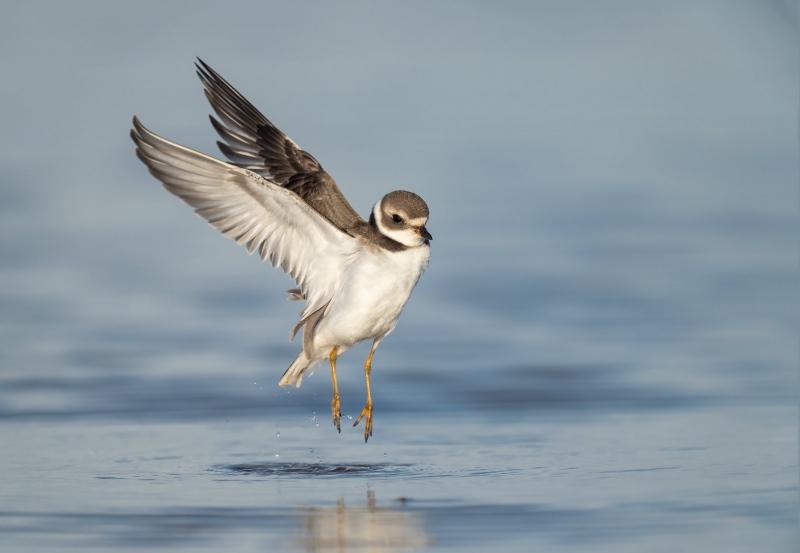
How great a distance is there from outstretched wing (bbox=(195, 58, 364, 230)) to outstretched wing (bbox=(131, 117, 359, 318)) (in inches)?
40.6

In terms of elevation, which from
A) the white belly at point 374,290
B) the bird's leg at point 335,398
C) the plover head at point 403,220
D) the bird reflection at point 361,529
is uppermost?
the plover head at point 403,220

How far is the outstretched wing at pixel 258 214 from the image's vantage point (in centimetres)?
965

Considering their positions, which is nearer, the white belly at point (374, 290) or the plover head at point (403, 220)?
the white belly at point (374, 290)

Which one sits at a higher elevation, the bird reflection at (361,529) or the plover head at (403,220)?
the plover head at (403,220)

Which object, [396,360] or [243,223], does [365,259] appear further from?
[396,360]

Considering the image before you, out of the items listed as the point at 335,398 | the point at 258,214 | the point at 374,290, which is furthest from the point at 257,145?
the point at 335,398

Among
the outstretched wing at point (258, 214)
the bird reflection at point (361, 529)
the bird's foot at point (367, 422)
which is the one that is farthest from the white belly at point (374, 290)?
the bird reflection at point (361, 529)

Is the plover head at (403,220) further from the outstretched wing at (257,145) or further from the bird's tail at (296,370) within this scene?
the bird's tail at (296,370)

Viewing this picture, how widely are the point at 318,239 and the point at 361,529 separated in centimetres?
281

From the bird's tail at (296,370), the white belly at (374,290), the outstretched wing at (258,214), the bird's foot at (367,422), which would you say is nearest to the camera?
the outstretched wing at (258,214)

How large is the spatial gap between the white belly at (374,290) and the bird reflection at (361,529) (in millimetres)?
1738

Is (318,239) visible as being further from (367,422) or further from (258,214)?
(367,422)

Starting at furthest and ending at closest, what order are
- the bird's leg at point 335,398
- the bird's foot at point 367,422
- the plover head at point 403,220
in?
the bird's leg at point 335,398 → the bird's foot at point 367,422 → the plover head at point 403,220

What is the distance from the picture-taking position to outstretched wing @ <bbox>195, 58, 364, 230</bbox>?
1139 centimetres
